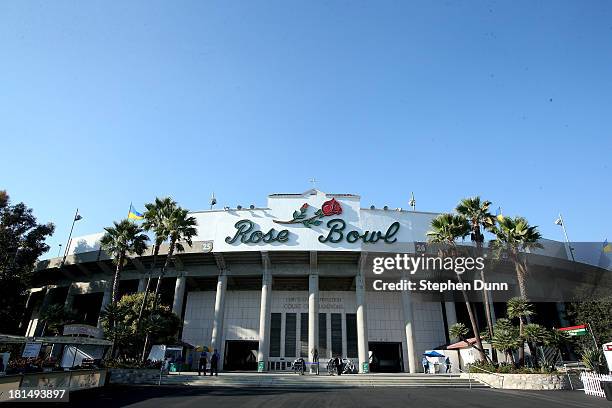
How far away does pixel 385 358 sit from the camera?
1610 inches

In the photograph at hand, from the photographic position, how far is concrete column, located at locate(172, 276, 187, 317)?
33.7 m

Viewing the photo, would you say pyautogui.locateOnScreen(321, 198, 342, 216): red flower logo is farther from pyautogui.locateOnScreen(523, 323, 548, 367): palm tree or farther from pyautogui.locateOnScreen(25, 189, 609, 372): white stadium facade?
pyautogui.locateOnScreen(523, 323, 548, 367): palm tree

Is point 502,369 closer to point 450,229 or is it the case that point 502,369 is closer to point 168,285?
point 450,229

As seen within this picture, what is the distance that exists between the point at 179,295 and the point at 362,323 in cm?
1815

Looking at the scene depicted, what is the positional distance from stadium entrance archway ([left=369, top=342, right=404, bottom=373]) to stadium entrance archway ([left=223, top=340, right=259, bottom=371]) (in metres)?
13.3

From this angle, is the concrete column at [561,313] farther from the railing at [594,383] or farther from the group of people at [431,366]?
the railing at [594,383]

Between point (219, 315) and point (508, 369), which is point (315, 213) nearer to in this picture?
point (219, 315)

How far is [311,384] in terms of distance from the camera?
22.4m

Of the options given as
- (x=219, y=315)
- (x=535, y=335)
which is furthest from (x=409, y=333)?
(x=219, y=315)

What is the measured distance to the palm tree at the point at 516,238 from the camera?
26.8 m

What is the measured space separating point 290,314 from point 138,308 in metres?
15.1

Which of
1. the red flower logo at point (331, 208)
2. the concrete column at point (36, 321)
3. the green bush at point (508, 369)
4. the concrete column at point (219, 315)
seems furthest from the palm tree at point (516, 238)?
the concrete column at point (36, 321)

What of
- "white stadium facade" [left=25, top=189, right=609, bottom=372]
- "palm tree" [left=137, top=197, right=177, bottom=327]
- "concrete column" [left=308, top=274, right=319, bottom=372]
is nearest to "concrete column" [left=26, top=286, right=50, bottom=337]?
"white stadium facade" [left=25, top=189, right=609, bottom=372]

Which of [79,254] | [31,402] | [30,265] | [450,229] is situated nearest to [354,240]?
[450,229]
